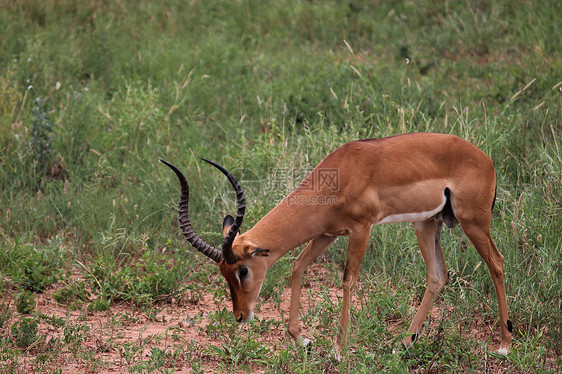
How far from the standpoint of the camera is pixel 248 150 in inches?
301

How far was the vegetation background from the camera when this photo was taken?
5.16 metres

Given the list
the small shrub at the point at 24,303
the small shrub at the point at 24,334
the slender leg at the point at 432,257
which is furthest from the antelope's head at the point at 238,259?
the small shrub at the point at 24,303

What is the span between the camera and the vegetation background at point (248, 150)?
5.16m

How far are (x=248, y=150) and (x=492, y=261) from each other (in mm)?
3388

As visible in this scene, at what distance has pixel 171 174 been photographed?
7703 mm

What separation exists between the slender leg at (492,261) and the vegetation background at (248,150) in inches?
8.6

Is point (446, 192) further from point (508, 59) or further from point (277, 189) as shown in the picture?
point (508, 59)

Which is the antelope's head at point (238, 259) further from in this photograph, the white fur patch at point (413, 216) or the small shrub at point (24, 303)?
the small shrub at point (24, 303)

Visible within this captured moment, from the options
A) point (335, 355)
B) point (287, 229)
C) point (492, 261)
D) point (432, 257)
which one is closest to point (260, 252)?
point (287, 229)

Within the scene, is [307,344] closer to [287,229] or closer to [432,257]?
[287,229]

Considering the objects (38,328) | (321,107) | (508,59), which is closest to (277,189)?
(321,107)

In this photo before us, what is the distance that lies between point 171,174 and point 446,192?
366cm

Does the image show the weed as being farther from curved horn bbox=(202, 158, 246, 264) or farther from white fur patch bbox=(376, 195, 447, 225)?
white fur patch bbox=(376, 195, 447, 225)

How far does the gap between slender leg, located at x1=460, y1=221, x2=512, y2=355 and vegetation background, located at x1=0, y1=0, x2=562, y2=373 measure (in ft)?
0.72
